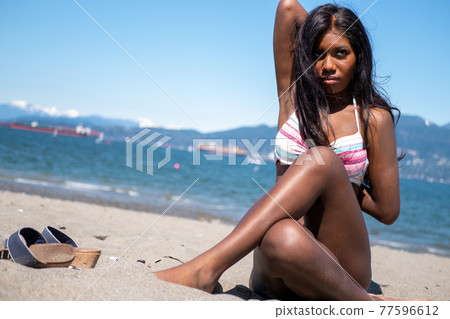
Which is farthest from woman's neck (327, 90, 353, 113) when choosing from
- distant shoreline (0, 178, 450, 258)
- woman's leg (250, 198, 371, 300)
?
distant shoreline (0, 178, 450, 258)

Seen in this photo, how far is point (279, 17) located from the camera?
210cm

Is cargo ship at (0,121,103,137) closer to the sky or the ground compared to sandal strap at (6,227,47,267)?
closer to the ground

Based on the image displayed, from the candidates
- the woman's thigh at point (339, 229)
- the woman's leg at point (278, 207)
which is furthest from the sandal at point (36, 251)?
the woman's thigh at point (339, 229)

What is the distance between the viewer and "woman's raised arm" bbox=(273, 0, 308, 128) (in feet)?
6.77

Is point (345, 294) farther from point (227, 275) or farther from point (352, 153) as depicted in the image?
point (227, 275)

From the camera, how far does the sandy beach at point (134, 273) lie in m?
1.41

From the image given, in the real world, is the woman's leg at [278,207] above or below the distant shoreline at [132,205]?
above

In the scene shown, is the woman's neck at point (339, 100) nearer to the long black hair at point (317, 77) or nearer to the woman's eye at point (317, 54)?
the long black hair at point (317, 77)

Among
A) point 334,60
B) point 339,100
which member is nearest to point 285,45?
point 334,60

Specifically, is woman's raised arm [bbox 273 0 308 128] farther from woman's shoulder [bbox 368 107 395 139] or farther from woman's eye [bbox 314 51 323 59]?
woman's shoulder [bbox 368 107 395 139]

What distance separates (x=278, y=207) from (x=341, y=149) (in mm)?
485

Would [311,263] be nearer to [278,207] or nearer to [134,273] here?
[278,207]

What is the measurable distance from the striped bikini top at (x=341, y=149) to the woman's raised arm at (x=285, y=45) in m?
0.18
